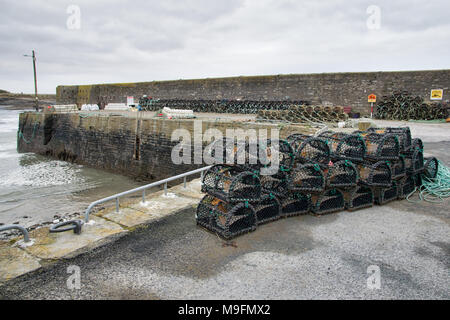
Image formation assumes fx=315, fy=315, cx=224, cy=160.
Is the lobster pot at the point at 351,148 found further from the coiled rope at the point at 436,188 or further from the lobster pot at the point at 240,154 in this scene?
the lobster pot at the point at 240,154

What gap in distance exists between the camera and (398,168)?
605cm

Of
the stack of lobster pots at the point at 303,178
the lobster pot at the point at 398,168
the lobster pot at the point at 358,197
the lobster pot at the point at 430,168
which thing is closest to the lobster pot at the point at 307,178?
the stack of lobster pots at the point at 303,178

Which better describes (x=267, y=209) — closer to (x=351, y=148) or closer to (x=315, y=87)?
(x=351, y=148)

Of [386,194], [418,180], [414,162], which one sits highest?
[414,162]

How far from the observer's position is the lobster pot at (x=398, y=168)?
5847mm

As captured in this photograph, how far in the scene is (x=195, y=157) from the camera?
13820 millimetres

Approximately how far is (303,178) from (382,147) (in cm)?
194

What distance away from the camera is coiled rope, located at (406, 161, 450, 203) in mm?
6062

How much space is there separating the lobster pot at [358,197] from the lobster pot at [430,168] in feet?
5.84

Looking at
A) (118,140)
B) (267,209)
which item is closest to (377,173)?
(267,209)

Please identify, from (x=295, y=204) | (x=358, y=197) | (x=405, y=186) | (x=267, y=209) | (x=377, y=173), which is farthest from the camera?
(x=405, y=186)

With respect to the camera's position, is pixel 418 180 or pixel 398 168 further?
pixel 418 180
